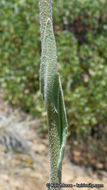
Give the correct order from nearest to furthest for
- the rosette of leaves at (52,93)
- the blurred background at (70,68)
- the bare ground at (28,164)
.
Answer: the rosette of leaves at (52,93) < the bare ground at (28,164) < the blurred background at (70,68)

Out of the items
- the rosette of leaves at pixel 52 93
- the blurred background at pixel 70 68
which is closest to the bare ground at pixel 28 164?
the blurred background at pixel 70 68

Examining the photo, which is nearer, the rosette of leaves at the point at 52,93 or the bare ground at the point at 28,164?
the rosette of leaves at the point at 52,93

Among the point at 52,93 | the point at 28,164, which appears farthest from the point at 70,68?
the point at 52,93

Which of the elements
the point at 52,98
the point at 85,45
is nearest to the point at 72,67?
the point at 85,45

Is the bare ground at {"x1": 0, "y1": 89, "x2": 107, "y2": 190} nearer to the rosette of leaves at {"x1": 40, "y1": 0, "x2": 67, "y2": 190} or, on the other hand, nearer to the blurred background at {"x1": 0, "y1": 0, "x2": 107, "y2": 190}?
the blurred background at {"x1": 0, "y1": 0, "x2": 107, "y2": 190}

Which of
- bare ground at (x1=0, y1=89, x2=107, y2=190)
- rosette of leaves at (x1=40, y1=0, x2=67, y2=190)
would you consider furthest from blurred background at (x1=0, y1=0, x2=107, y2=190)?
rosette of leaves at (x1=40, y1=0, x2=67, y2=190)

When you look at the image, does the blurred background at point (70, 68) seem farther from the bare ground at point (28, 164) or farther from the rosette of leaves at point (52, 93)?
the rosette of leaves at point (52, 93)

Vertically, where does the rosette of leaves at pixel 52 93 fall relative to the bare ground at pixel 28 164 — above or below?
above
